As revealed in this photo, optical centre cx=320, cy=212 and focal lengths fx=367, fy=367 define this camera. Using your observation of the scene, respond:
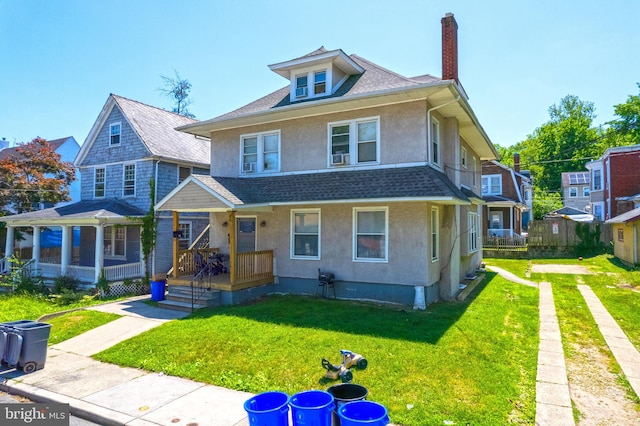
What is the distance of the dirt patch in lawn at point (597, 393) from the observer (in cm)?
479

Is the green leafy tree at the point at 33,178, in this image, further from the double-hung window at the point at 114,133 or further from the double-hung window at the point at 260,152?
the double-hung window at the point at 260,152

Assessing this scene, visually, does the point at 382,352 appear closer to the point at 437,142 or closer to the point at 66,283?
the point at 437,142

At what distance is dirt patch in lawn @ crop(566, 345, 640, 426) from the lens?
4793mm

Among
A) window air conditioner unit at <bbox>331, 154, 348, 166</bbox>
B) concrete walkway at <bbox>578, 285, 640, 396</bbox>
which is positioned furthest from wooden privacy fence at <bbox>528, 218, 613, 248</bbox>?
window air conditioner unit at <bbox>331, 154, 348, 166</bbox>

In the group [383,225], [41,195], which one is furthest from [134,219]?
[383,225]

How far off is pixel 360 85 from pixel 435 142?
10.3 feet

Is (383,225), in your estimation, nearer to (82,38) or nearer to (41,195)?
(82,38)

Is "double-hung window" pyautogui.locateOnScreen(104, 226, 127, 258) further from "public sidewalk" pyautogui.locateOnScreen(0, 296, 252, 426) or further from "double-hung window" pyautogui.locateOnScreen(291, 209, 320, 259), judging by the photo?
"public sidewalk" pyautogui.locateOnScreen(0, 296, 252, 426)

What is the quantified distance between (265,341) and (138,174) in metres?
13.5

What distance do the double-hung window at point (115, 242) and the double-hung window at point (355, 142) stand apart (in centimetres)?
1295

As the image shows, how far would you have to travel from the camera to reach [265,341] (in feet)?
25.2

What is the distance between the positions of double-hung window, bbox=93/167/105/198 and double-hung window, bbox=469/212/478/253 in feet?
59.8

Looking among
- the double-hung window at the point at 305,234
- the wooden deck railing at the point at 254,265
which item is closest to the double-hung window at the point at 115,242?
the wooden deck railing at the point at 254,265

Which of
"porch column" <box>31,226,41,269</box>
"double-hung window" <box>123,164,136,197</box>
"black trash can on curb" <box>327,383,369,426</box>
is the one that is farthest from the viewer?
"double-hung window" <box>123,164,136,197</box>
